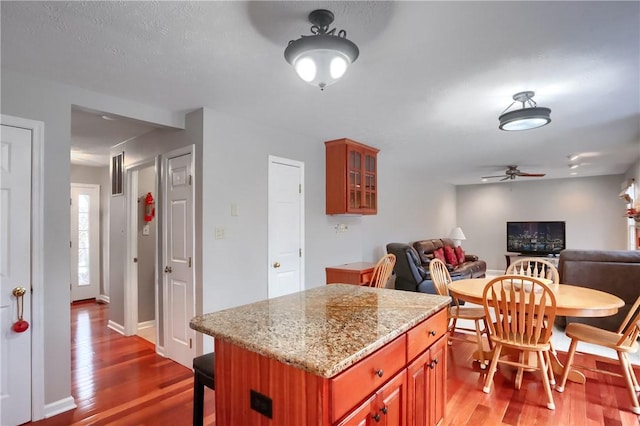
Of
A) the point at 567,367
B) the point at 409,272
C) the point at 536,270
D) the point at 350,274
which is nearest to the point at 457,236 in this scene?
the point at 409,272

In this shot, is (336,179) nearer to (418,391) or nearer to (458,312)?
(458,312)

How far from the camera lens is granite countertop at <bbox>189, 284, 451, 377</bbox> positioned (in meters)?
1.14

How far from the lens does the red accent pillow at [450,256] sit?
266 inches

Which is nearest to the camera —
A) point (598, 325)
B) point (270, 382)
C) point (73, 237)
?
point (270, 382)

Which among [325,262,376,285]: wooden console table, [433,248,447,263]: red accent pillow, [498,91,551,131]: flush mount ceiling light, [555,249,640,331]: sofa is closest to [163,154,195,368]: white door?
[325,262,376,285]: wooden console table

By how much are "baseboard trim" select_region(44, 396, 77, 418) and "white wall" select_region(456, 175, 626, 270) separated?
888 cm

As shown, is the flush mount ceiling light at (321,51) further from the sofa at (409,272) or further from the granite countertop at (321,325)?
the sofa at (409,272)

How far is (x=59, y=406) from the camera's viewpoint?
2447 millimetres

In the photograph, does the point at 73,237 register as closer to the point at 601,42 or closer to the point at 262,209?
the point at 262,209

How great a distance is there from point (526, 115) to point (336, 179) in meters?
2.14

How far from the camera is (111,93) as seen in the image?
8.81 feet

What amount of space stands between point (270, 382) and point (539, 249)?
8825mm

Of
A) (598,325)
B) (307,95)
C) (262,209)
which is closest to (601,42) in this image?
(307,95)

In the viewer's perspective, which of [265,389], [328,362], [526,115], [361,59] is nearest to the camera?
[328,362]
